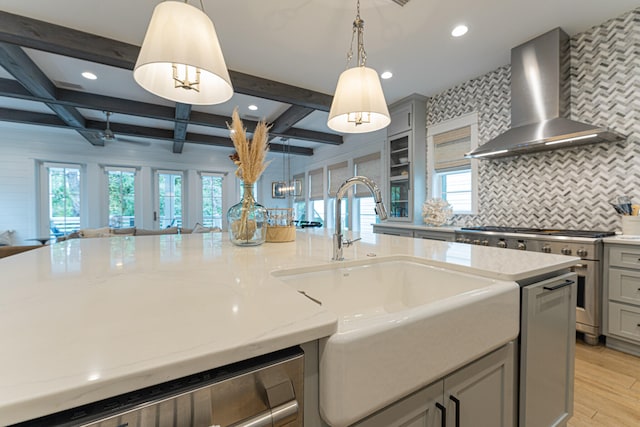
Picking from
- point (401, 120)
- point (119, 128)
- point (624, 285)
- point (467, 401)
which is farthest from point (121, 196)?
point (624, 285)

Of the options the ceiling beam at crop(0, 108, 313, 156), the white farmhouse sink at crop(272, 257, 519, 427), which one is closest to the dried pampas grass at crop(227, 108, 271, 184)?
the white farmhouse sink at crop(272, 257, 519, 427)

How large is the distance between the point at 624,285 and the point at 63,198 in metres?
8.41

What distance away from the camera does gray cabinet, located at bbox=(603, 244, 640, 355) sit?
1.93 m

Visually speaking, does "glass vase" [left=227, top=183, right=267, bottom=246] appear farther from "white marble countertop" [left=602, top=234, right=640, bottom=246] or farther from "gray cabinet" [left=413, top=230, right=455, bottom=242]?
"white marble countertop" [left=602, top=234, right=640, bottom=246]

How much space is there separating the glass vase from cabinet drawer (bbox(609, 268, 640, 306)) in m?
2.65

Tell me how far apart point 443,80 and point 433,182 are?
1332 mm

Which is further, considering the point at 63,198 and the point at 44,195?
the point at 63,198

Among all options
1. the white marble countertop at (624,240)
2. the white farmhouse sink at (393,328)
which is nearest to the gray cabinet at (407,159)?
the white marble countertop at (624,240)

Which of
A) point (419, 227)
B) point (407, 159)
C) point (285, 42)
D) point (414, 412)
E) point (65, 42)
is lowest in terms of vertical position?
point (414, 412)

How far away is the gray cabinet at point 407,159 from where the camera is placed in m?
3.77

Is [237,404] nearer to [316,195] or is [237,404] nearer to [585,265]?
[585,265]

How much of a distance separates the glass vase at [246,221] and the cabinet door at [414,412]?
1.03m

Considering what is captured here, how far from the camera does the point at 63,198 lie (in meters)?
5.45

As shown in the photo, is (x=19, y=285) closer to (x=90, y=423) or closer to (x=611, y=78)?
(x=90, y=423)
